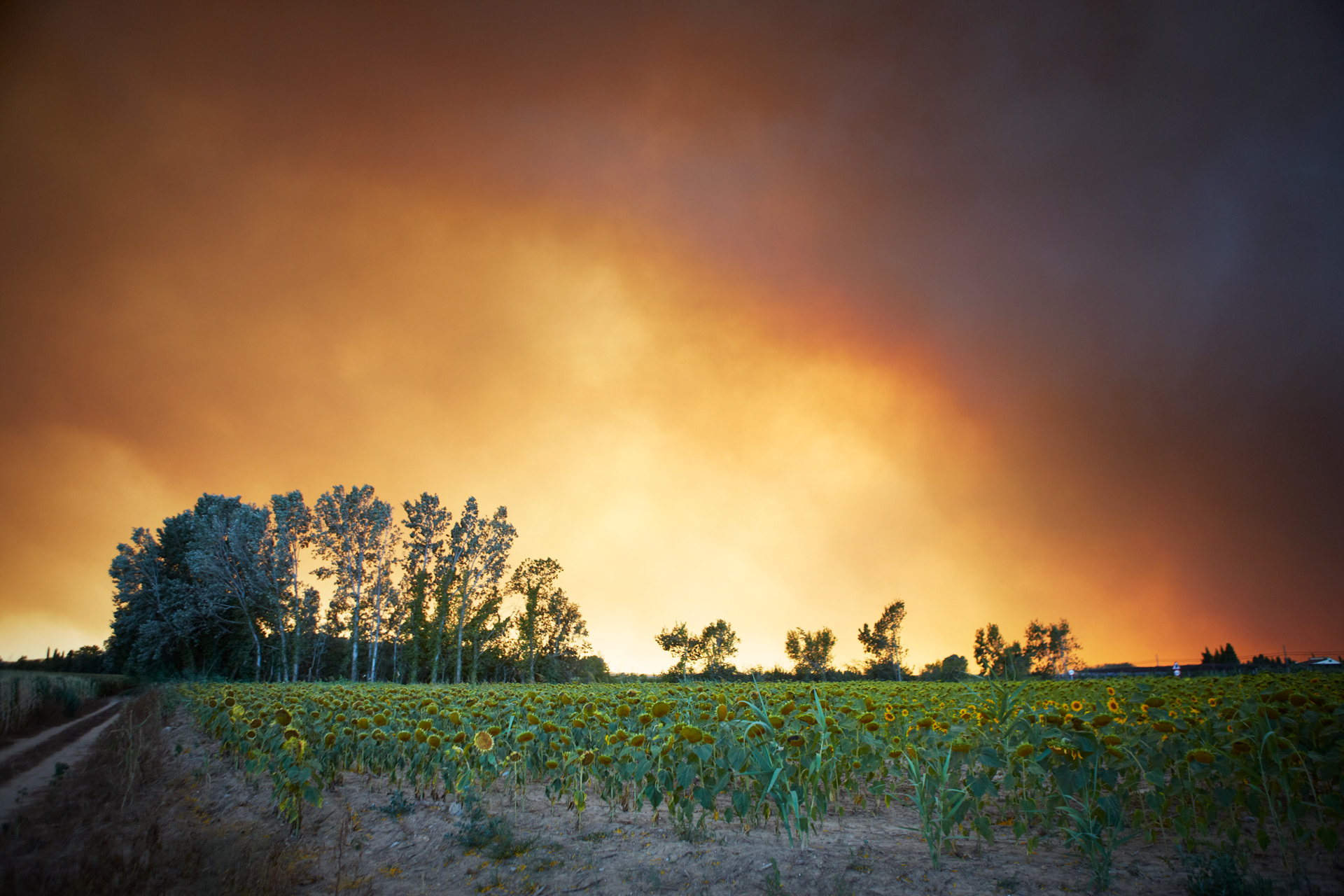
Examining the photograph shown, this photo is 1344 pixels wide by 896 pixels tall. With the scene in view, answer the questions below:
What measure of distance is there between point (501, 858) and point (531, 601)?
1959 inches

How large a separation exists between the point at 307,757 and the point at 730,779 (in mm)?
5019

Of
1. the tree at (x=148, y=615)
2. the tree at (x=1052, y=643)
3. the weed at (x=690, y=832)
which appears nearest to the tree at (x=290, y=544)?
the tree at (x=148, y=615)

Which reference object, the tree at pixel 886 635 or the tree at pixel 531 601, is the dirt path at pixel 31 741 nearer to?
the tree at pixel 531 601

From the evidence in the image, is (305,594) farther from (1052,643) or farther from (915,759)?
(1052,643)

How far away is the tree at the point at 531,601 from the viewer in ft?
171

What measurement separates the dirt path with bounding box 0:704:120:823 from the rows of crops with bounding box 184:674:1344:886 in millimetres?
2212

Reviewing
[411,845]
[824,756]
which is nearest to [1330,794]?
[824,756]

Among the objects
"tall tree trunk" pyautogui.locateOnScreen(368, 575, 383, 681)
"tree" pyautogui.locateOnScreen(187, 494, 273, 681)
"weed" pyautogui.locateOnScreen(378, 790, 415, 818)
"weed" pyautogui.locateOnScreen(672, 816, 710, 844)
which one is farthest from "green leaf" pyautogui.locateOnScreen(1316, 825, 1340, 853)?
"tree" pyautogui.locateOnScreen(187, 494, 273, 681)

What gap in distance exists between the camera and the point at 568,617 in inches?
2279

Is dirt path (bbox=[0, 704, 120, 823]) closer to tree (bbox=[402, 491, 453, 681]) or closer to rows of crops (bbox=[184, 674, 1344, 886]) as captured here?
rows of crops (bbox=[184, 674, 1344, 886])

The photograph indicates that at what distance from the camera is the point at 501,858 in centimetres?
522

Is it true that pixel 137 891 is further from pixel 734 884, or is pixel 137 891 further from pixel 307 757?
pixel 734 884

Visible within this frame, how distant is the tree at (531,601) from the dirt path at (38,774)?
3663 cm

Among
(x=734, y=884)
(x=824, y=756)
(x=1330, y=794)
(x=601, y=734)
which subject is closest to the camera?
(x=1330, y=794)
